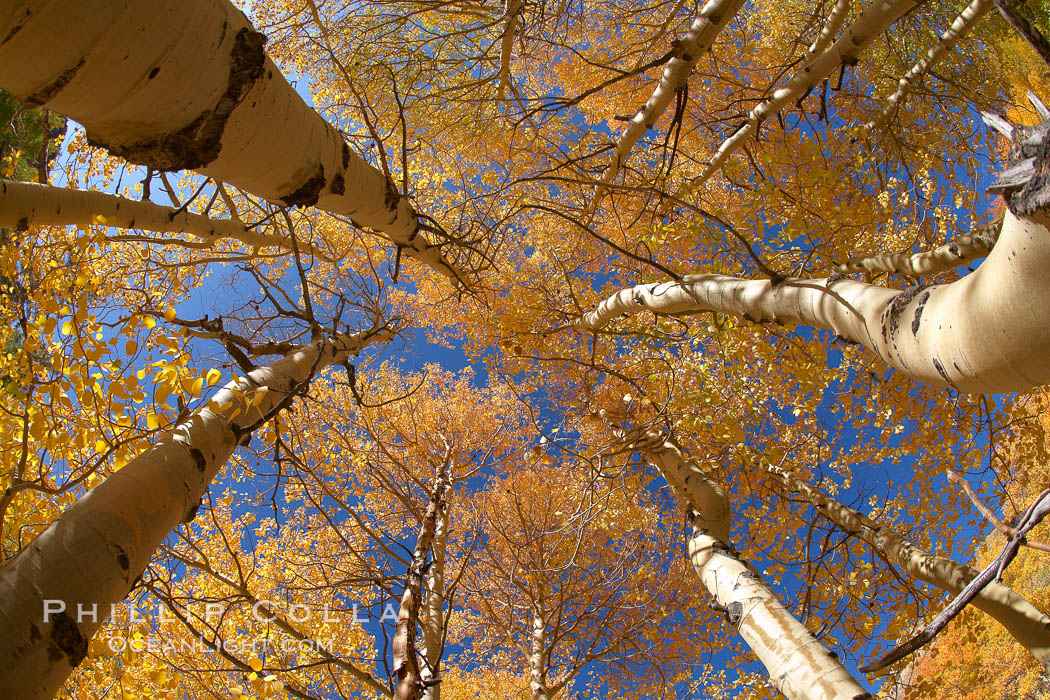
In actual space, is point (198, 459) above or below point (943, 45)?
below

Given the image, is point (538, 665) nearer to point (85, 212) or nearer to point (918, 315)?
point (918, 315)

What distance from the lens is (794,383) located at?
5.60m

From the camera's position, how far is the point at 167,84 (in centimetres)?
86

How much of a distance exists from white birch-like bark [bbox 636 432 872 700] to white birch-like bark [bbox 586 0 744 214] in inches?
92.0

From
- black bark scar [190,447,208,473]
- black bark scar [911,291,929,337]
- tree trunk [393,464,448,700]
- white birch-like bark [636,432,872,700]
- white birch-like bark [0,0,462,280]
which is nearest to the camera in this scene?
white birch-like bark [0,0,462,280]

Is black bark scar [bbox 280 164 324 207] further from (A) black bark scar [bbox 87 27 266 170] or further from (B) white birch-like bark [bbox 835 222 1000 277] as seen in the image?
(B) white birch-like bark [bbox 835 222 1000 277]

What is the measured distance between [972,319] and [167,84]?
1.64m

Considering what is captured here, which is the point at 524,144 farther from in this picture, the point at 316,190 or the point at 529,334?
the point at 316,190

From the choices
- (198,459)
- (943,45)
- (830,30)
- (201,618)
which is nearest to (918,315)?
(198,459)

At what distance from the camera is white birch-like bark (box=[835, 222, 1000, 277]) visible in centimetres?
333

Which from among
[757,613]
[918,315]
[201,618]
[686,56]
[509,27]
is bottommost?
[757,613]

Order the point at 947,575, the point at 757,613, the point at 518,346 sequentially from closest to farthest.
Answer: the point at 757,613 < the point at 947,575 < the point at 518,346

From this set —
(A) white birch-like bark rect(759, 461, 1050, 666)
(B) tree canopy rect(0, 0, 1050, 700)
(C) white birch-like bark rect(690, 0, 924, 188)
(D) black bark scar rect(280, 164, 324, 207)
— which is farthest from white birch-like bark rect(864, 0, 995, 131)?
(D) black bark scar rect(280, 164, 324, 207)

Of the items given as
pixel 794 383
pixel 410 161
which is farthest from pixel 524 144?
pixel 794 383
